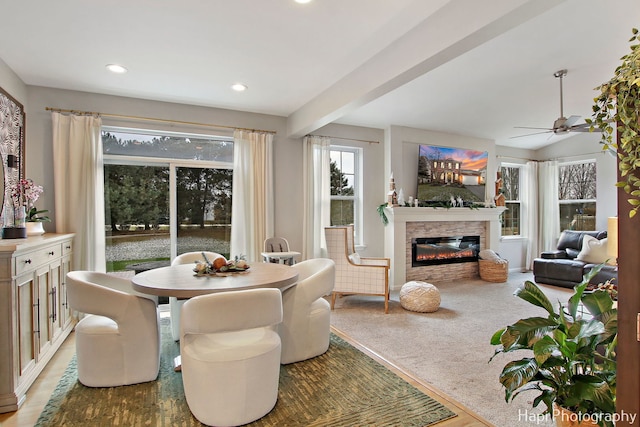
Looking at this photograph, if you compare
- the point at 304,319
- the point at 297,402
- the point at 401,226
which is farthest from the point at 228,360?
the point at 401,226

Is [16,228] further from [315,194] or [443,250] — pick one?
[443,250]

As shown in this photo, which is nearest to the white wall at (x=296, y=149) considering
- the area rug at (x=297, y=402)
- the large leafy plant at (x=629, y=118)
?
the area rug at (x=297, y=402)

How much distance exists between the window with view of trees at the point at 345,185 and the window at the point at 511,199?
363 centimetres

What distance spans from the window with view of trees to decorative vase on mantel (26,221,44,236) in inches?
143

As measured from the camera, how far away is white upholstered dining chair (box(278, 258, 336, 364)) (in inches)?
109

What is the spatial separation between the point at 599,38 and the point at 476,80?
1187 millimetres

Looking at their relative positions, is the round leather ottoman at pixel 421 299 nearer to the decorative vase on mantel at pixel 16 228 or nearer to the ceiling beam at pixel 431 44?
the ceiling beam at pixel 431 44

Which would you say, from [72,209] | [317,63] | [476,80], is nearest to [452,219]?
[476,80]

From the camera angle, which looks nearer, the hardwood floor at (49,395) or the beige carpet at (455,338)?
the hardwood floor at (49,395)

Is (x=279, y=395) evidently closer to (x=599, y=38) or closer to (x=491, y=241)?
(x=599, y=38)

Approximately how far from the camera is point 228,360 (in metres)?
1.95

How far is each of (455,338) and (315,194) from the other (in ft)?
8.72

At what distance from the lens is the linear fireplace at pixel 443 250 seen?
234 inches

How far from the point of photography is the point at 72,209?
3789mm
